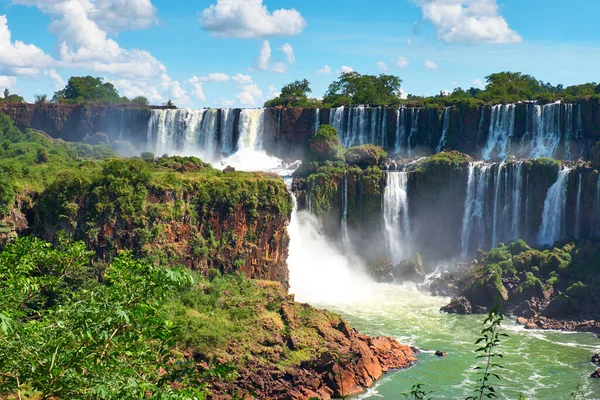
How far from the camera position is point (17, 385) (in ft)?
35.9

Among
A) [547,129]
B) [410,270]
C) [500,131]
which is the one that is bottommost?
[410,270]

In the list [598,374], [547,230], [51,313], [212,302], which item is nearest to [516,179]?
[547,230]

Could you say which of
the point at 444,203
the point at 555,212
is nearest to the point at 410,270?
the point at 444,203

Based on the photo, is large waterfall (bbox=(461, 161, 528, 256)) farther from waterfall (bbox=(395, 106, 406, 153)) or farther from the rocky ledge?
the rocky ledge

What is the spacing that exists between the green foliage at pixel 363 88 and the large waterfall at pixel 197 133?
37.0 feet

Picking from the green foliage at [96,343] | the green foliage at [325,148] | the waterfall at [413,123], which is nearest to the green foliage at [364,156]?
the green foliage at [325,148]

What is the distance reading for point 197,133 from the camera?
66.8 m

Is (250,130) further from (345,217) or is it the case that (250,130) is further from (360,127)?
(345,217)

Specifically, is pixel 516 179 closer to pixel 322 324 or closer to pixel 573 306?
pixel 573 306

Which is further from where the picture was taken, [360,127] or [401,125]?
[360,127]

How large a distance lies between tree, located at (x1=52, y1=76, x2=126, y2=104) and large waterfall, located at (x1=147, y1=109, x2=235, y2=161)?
1565 centimetres

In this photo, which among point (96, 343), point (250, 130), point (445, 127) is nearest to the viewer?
point (96, 343)

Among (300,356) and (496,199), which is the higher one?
(496,199)

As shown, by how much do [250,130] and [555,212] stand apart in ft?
95.0
